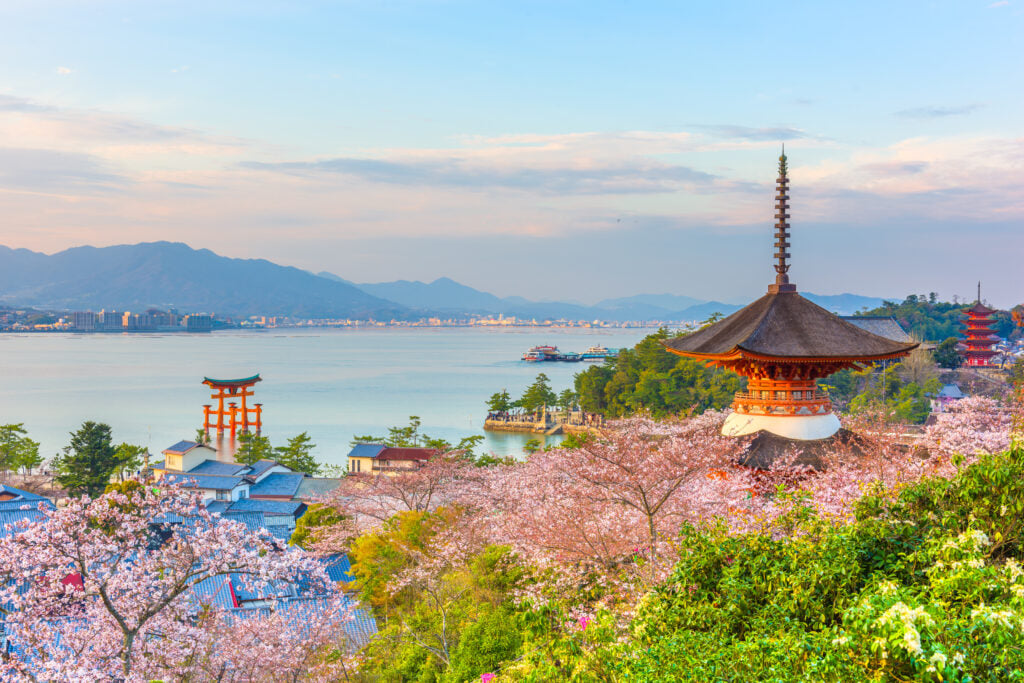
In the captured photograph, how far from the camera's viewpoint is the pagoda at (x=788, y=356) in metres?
11.0

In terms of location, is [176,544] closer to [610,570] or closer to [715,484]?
[610,570]

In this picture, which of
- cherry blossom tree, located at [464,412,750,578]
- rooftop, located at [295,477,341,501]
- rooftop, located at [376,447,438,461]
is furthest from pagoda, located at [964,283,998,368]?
cherry blossom tree, located at [464,412,750,578]

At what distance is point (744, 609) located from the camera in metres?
5.16

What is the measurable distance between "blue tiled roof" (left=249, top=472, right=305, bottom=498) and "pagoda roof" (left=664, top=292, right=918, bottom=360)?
20.0 meters

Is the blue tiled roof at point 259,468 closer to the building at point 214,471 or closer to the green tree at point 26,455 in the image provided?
the building at point 214,471

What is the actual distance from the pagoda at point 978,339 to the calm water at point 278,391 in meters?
34.8

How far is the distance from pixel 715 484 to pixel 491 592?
3.37 metres

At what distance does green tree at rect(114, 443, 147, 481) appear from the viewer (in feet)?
102

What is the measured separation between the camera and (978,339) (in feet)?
188

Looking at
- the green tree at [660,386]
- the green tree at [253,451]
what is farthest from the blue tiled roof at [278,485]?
the green tree at [660,386]

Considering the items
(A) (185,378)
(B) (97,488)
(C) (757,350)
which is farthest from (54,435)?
(C) (757,350)

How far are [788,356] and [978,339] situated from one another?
56010 mm

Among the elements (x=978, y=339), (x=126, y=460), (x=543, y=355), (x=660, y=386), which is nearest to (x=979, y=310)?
(x=978, y=339)

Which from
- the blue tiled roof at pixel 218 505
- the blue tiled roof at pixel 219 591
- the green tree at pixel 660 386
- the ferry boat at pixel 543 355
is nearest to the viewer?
the blue tiled roof at pixel 219 591
